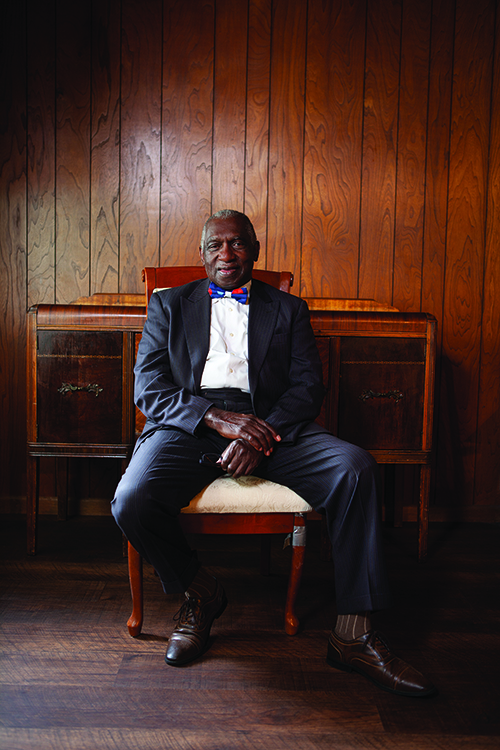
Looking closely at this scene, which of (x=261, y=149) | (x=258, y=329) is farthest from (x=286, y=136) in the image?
(x=258, y=329)

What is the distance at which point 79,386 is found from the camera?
227 cm

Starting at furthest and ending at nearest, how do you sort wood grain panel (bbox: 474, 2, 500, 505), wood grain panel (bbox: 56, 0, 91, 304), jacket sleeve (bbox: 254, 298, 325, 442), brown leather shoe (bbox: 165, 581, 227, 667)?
1. wood grain panel (bbox: 474, 2, 500, 505)
2. wood grain panel (bbox: 56, 0, 91, 304)
3. jacket sleeve (bbox: 254, 298, 325, 442)
4. brown leather shoe (bbox: 165, 581, 227, 667)

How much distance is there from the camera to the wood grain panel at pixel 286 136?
2660 mm

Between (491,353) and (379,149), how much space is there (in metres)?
1.21

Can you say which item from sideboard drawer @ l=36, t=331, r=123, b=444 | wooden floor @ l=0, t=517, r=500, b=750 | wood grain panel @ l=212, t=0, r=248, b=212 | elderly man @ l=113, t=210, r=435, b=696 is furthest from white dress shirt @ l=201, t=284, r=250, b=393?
wood grain panel @ l=212, t=0, r=248, b=212

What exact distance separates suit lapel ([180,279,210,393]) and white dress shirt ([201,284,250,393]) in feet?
0.10

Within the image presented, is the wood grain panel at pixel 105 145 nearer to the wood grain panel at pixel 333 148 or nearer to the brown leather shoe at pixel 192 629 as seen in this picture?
the wood grain panel at pixel 333 148

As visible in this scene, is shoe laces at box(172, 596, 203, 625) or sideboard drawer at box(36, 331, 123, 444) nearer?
shoe laces at box(172, 596, 203, 625)

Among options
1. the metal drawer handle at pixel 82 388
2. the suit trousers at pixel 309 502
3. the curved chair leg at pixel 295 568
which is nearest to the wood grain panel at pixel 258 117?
the metal drawer handle at pixel 82 388

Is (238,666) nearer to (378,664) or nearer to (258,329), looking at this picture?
(378,664)

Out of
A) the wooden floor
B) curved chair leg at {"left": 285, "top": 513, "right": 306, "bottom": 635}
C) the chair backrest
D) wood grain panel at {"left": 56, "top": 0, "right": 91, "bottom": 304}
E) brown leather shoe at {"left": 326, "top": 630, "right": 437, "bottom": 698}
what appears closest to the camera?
the wooden floor

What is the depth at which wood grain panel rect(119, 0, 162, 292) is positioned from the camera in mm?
2639

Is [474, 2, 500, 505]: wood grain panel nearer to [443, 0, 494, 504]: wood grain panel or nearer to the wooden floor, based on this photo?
[443, 0, 494, 504]: wood grain panel

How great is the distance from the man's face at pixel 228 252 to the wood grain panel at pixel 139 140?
2.80 feet
